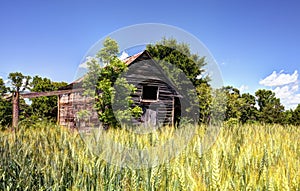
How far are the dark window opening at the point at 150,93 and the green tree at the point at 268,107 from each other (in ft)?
21.1

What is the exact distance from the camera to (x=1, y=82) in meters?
12.7

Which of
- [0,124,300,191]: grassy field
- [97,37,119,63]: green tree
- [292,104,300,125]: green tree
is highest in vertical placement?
[97,37,119,63]: green tree

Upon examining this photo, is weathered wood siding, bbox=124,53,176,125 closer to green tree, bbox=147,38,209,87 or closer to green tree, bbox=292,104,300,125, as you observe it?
green tree, bbox=147,38,209,87

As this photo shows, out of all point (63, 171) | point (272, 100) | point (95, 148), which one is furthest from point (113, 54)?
point (272, 100)

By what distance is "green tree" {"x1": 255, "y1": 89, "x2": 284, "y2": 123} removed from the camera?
15.2 m

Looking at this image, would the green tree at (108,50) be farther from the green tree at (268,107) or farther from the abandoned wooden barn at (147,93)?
the green tree at (268,107)

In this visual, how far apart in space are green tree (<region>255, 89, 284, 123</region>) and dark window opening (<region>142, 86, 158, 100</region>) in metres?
6.44

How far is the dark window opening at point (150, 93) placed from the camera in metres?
12.6

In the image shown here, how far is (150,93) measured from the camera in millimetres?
12742

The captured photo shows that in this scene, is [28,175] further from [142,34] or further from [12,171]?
[142,34]

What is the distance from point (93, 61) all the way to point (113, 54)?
1.91ft

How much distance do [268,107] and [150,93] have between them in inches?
278

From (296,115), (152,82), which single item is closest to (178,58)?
(152,82)

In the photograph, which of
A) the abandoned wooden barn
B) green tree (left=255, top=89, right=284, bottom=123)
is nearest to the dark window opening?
the abandoned wooden barn
